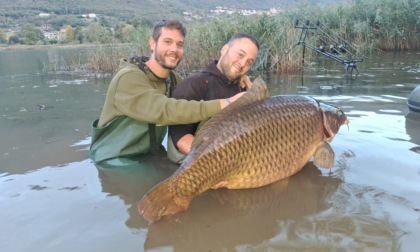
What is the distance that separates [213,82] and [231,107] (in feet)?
1.96

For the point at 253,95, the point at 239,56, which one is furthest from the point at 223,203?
the point at 239,56

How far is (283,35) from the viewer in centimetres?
1078

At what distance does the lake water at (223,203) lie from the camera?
7.45ft

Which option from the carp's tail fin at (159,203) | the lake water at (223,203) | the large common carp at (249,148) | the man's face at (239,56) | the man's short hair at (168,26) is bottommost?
the lake water at (223,203)

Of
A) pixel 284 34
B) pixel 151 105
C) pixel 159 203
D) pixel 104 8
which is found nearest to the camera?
pixel 159 203

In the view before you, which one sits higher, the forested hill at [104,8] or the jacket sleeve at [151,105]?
the forested hill at [104,8]

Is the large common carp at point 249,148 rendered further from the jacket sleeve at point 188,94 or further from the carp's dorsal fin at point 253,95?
the jacket sleeve at point 188,94

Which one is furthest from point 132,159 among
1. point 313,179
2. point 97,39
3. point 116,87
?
point 97,39

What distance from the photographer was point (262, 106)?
284 centimetres

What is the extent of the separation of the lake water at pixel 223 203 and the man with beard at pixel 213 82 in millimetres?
369

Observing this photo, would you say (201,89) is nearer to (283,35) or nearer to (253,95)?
(253,95)

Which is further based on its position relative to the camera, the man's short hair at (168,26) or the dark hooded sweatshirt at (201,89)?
the man's short hair at (168,26)

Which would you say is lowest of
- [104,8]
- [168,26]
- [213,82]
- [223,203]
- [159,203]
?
[223,203]

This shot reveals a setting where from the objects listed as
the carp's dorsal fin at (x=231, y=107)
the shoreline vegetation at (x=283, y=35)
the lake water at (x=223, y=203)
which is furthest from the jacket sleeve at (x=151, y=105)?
the shoreline vegetation at (x=283, y=35)
